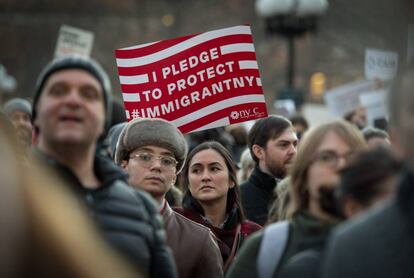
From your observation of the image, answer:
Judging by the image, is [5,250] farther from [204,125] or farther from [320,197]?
[204,125]

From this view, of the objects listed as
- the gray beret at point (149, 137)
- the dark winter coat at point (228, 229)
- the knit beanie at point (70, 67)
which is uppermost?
the knit beanie at point (70, 67)

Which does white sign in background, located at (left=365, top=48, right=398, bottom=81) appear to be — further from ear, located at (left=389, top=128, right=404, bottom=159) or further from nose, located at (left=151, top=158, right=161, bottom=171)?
ear, located at (left=389, top=128, right=404, bottom=159)

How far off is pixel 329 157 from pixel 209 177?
2.74 meters

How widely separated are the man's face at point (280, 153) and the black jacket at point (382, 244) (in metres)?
4.59

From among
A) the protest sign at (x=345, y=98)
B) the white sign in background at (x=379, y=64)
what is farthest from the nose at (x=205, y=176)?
the white sign in background at (x=379, y=64)

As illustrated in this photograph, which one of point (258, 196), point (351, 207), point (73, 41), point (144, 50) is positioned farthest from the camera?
point (73, 41)

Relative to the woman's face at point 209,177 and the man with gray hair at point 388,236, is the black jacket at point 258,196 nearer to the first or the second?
the woman's face at point 209,177

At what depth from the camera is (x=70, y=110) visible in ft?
14.5

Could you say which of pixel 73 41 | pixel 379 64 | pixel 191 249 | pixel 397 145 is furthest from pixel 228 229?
pixel 379 64

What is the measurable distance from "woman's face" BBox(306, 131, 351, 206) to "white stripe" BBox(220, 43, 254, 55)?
2983mm

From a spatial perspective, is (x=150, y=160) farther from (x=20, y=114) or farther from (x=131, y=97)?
(x=20, y=114)

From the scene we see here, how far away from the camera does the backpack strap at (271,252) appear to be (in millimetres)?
4652

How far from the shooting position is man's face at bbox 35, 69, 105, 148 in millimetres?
4414

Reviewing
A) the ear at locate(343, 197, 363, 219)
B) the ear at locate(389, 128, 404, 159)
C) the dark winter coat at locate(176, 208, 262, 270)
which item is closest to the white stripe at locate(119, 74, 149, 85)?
the dark winter coat at locate(176, 208, 262, 270)
